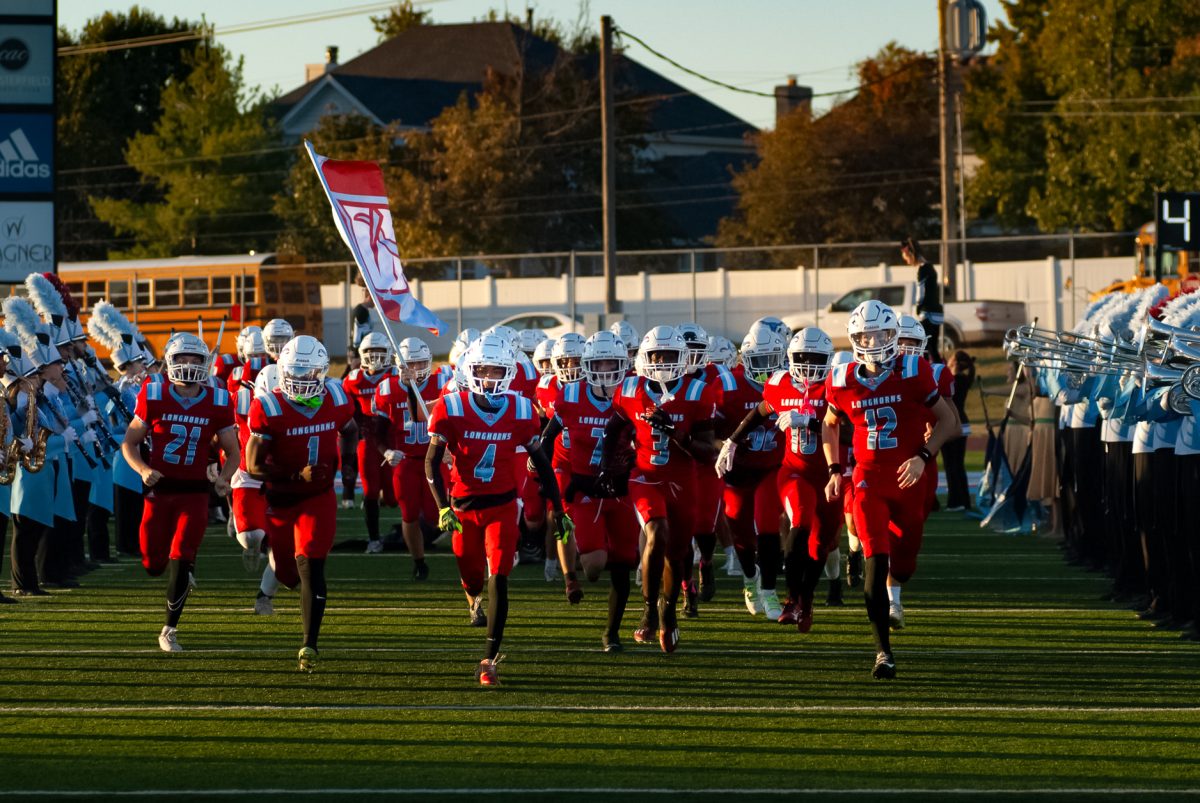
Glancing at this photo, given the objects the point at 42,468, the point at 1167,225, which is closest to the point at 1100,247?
the point at 1167,225

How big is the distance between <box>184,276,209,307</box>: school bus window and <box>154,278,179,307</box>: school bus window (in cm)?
27

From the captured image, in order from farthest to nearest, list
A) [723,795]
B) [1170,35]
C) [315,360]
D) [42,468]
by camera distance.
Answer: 1. [1170,35]
2. [42,468]
3. [315,360]
4. [723,795]

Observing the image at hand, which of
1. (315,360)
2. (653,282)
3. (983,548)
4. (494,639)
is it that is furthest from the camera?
(653,282)

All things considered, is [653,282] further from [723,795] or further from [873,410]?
[723,795]

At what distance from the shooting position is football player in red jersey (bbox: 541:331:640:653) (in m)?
10.3

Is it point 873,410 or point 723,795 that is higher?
point 873,410

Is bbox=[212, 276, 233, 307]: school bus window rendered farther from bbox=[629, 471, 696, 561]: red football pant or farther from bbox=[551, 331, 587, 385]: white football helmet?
bbox=[629, 471, 696, 561]: red football pant

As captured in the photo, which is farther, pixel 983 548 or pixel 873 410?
pixel 983 548

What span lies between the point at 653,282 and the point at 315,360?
27.5 metres

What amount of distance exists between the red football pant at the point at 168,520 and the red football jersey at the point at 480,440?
181 cm

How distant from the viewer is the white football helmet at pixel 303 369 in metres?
9.97

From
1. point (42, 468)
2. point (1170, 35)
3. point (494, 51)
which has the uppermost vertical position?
point (494, 51)

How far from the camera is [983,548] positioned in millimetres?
16234

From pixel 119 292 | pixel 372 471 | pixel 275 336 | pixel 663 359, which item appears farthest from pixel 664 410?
pixel 119 292
